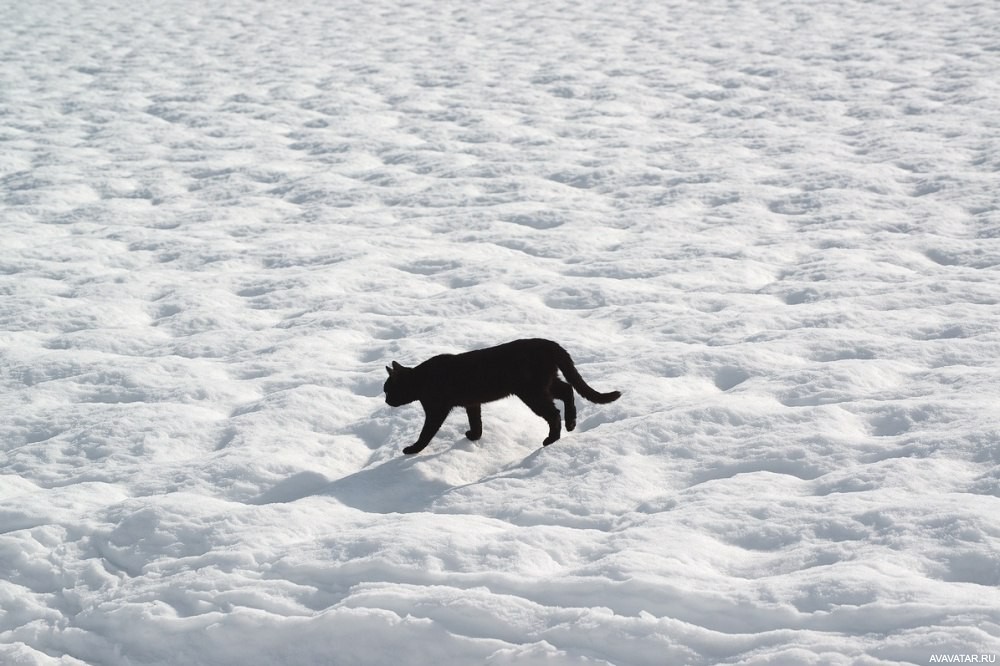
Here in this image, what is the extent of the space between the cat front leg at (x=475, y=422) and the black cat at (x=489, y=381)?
0.07 feet

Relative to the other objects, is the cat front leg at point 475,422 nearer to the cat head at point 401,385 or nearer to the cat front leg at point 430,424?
the cat front leg at point 430,424

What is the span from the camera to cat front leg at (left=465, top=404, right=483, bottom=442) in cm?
436

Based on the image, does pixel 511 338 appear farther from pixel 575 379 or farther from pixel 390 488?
pixel 390 488

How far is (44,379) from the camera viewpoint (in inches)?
210

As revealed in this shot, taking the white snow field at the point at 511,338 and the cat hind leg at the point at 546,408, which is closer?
the white snow field at the point at 511,338

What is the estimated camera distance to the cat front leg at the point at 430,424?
426cm

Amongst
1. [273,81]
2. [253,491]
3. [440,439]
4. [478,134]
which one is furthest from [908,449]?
[273,81]

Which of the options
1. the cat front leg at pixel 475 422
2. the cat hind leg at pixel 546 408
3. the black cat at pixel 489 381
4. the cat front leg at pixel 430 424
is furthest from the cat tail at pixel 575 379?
the cat front leg at pixel 430 424

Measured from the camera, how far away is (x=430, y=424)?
4.27 metres

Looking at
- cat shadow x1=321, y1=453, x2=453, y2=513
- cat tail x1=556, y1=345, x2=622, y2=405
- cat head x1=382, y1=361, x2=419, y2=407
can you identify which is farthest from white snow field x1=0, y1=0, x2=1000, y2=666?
cat head x1=382, y1=361, x2=419, y2=407

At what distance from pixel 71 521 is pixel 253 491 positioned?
0.69 metres

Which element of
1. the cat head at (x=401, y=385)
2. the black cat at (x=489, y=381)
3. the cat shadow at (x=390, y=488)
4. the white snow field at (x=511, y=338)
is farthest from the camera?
the cat head at (x=401, y=385)

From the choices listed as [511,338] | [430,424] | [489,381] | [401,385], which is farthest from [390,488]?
[511,338]

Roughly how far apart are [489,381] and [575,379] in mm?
392
